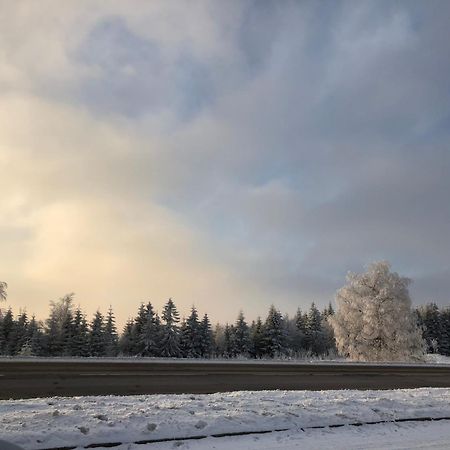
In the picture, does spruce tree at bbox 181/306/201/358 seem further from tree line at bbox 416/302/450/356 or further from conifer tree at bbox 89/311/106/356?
tree line at bbox 416/302/450/356

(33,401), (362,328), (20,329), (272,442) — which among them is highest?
(20,329)

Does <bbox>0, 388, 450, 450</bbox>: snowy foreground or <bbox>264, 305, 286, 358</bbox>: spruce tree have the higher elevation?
<bbox>264, 305, 286, 358</bbox>: spruce tree

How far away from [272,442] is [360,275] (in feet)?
132

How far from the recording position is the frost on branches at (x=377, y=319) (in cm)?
4156

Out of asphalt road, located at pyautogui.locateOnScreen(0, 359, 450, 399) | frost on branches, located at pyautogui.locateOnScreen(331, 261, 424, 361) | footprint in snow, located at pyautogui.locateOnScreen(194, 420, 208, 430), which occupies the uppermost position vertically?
frost on branches, located at pyautogui.locateOnScreen(331, 261, 424, 361)

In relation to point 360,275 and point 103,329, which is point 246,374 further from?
point 103,329

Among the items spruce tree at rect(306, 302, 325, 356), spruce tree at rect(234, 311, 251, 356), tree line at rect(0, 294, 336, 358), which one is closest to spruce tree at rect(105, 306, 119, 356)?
tree line at rect(0, 294, 336, 358)

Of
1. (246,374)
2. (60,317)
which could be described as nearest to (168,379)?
(246,374)

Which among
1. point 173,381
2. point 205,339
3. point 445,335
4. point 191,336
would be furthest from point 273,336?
point 173,381

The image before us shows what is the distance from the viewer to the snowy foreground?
7176mm

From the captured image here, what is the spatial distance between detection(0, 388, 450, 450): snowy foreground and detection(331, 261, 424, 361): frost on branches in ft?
107

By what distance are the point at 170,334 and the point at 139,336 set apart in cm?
517

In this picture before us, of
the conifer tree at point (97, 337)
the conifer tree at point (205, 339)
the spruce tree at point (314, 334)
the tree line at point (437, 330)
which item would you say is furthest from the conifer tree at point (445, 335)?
the conifer tree at point (97, 337)

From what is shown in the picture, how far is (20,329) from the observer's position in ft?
215
